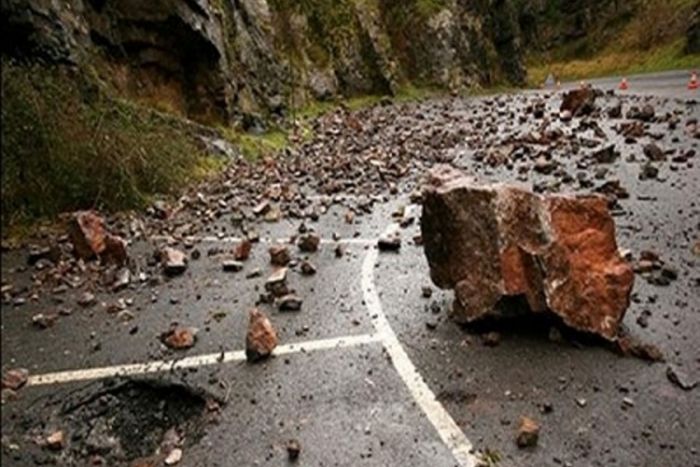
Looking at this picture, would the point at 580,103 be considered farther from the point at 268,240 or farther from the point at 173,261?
the point at 173,261

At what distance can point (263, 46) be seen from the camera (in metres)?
22.1

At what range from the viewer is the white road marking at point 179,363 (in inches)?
203

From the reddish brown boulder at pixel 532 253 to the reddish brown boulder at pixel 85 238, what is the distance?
3.78 metres

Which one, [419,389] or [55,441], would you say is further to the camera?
[419,389]

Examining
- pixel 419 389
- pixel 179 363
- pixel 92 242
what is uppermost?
pixel 92 242

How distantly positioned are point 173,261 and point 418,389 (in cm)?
362

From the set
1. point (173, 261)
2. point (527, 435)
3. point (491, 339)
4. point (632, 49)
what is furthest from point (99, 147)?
point (632, 49)

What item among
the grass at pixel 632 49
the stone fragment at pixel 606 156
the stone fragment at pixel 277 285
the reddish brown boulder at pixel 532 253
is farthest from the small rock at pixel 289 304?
the grass at pixel 632 49

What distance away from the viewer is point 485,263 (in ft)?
17.9

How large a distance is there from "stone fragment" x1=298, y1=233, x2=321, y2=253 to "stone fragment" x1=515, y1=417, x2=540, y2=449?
166 inches

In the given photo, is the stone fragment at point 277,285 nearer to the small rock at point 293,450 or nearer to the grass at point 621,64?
the small rock at point 293,450

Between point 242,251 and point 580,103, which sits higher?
point 580,103

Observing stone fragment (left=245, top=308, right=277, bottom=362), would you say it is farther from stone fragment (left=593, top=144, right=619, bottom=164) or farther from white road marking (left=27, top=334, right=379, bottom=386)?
stone fragment (left=593, top=144, right=619, bottom=164)

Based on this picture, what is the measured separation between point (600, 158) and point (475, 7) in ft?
91.6
